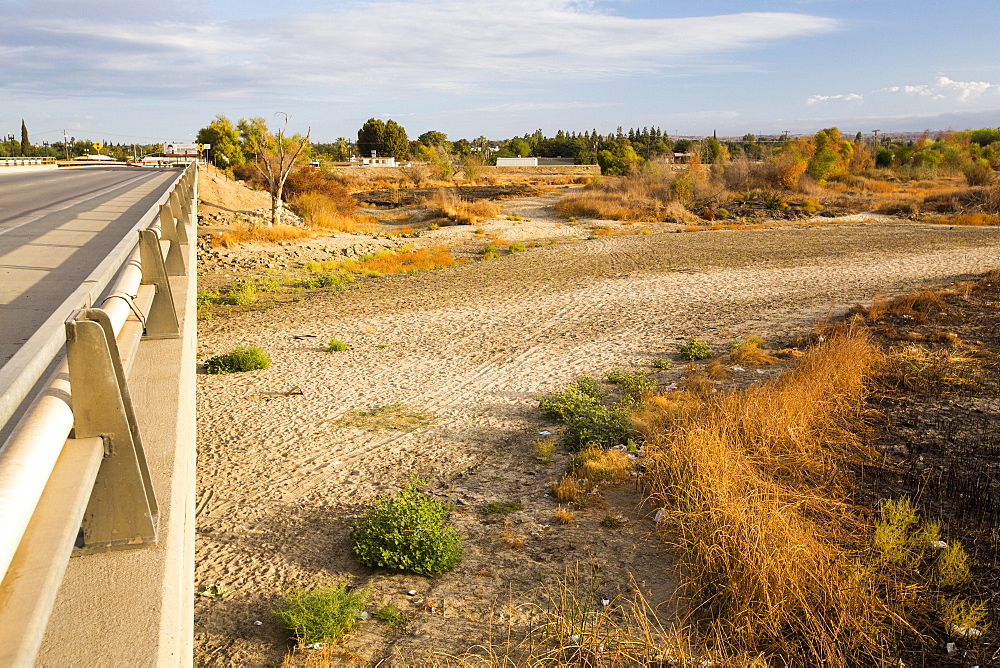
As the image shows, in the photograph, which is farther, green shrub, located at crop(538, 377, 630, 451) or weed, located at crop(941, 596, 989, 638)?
green shrub, located at crop(538, 377, 630, 451)

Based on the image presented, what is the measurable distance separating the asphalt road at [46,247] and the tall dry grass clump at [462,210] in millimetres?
18795

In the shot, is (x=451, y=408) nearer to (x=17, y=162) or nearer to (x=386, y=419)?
(x=386, y=419)

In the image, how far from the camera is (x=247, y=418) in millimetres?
9789

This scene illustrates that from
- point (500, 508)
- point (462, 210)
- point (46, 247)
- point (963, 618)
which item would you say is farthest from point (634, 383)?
point (462, 210)

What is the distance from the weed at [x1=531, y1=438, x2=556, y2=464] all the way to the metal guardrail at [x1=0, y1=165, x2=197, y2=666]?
19.1 feet

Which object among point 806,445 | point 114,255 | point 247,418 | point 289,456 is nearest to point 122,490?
point 114,255

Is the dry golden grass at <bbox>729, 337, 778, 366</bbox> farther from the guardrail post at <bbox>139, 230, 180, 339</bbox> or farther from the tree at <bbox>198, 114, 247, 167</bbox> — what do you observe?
the tree at <bbox>198, 114, 247, 167</bbox>

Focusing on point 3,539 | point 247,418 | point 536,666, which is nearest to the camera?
point 3,539

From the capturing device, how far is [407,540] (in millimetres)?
5965

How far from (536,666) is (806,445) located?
4580 millimetres

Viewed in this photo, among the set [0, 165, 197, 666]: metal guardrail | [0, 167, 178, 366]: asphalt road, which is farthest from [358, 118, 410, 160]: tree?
[0, 165, 197, 666]: metal guardrail

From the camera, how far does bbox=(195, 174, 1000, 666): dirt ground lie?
558 centimetres

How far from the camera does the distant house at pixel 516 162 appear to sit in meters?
96.8

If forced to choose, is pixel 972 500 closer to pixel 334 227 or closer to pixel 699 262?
pixel 699 262
